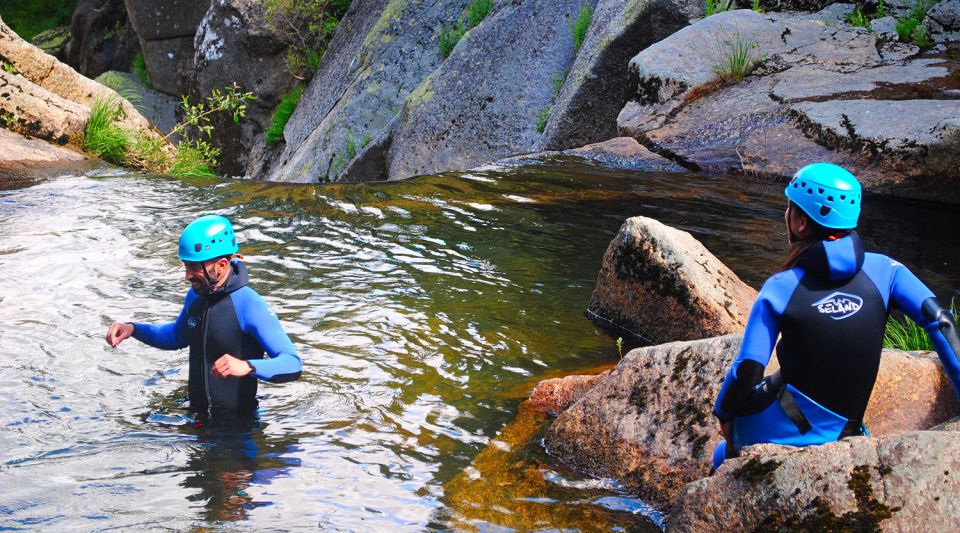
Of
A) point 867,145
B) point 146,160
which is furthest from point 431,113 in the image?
point 867,145

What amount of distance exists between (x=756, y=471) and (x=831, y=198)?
0.95 metres

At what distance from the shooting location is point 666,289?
5.46m

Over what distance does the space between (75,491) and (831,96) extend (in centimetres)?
814

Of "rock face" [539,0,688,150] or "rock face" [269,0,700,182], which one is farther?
"rock face" [269,0,700,182]

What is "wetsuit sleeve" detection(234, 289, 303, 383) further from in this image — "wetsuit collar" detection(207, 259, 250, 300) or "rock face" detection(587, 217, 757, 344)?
"rock face" detection(587, 217, 757, 344)

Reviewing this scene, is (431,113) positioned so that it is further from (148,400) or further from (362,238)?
(148,400)

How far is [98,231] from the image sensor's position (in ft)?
25.2

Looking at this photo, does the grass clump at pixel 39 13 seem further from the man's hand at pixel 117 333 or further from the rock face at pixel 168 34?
the man's hand at pixel 117 333

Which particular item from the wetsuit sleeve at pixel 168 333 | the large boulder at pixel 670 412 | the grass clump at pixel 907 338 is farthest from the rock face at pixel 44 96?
the grass clump at pixel 907 338

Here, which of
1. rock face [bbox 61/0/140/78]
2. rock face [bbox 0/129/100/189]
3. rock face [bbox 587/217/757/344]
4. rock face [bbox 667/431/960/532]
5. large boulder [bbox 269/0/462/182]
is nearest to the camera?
rock face [bbox 667/431/960/532]

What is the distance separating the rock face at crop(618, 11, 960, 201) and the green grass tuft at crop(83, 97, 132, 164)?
245 inches

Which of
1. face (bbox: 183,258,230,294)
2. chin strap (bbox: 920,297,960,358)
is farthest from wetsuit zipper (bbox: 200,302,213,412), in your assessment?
chin strap (bbox: 920,297,960,358)

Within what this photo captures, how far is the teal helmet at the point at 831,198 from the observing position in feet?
9.77

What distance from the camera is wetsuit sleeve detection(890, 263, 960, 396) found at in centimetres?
295
